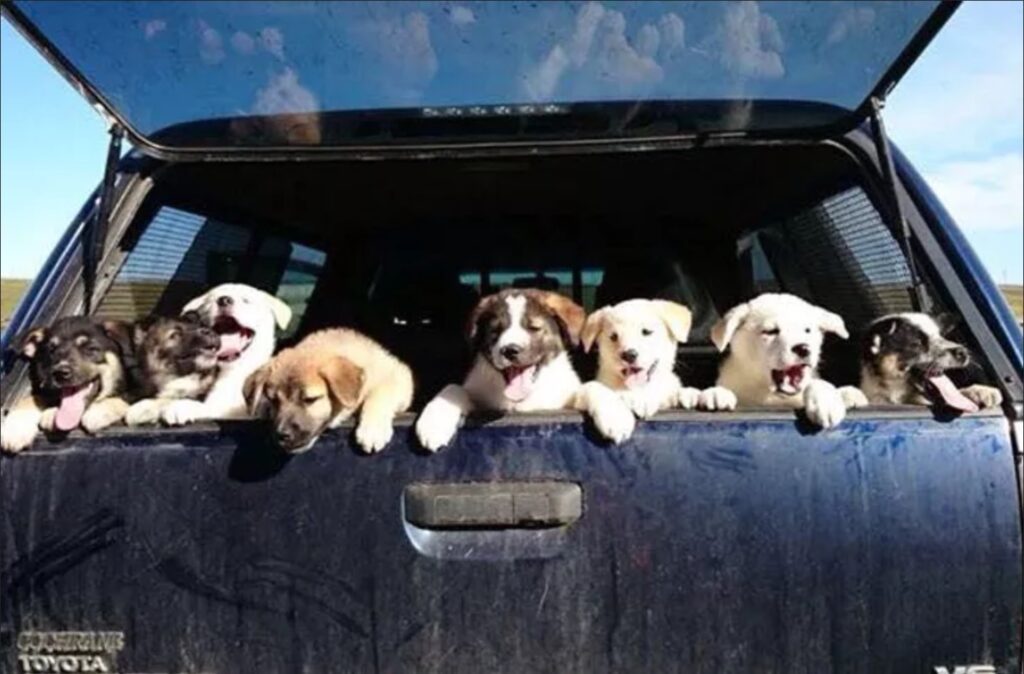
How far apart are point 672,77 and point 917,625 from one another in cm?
179

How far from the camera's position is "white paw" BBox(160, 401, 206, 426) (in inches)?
128

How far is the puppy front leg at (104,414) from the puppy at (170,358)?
0.12 meters

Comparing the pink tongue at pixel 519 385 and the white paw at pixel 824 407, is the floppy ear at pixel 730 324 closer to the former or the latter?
the pink tongue at pixel 519 385

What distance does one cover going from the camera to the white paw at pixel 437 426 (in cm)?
287

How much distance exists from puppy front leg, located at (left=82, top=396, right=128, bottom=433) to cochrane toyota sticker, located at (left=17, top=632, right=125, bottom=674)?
1.59 ft

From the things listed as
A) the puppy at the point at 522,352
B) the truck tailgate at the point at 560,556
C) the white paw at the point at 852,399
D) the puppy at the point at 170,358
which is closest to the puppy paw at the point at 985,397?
the truck tailgate at the point at 560,556

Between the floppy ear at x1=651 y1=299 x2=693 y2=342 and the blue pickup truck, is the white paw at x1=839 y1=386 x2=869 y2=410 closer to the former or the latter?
the blue pickup truck

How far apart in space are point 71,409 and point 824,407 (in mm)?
1891

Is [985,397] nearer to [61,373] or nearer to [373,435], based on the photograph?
[373,435]

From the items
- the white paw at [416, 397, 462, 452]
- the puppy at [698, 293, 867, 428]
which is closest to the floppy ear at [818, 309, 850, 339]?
the puppy at [698, 293, 867, 428]

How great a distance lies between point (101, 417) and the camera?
136 inches

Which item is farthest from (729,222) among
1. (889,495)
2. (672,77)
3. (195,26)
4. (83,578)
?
(83,578)

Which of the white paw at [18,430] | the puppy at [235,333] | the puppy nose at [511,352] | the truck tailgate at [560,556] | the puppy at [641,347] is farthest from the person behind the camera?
the puppy at [235,333]

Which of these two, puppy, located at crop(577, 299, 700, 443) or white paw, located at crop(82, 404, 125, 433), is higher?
puppy, located at crop(577, 299, 700, 443)
